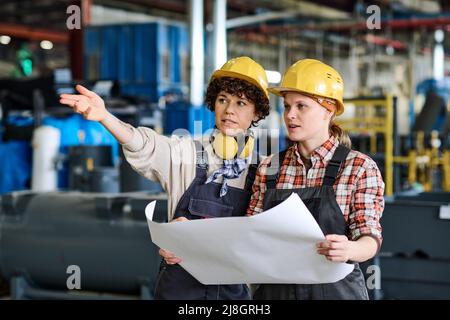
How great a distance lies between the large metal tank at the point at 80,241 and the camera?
5.24 m

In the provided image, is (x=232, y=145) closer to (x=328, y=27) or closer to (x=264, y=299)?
(x=264, y=299)

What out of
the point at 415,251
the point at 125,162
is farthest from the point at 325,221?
the point at 125,162

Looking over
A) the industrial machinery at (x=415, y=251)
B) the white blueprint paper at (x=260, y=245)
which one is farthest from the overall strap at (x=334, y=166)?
the industrial machinery at (x=415, y=251)

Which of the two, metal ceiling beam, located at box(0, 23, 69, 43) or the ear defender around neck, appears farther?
metal ceiling beam, located at box(0, 23, 69, 43)

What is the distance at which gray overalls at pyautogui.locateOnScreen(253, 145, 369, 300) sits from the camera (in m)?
2.26

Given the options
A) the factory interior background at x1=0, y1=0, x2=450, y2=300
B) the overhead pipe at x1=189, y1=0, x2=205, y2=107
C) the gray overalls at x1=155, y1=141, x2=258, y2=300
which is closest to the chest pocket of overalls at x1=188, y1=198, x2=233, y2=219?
the gray overalls at x1=155, y1=141, x2=258, y2=300

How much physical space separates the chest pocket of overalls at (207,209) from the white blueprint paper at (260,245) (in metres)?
0.20

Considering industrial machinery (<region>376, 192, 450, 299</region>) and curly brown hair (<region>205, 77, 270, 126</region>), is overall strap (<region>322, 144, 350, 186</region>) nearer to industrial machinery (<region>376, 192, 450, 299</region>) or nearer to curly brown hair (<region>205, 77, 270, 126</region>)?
curly brown hair (<region>205, 77, 270, 126</region>)

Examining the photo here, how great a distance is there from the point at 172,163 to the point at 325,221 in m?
0.63

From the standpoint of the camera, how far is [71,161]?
7.01 meters

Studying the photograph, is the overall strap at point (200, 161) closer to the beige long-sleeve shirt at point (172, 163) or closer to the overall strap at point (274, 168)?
the beige long-sleeve shirt at point (172, 163)

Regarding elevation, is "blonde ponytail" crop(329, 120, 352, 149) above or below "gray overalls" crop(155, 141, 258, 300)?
above

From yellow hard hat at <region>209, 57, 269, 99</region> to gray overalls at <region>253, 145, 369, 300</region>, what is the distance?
409 millimetres

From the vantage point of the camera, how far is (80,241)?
545cm
